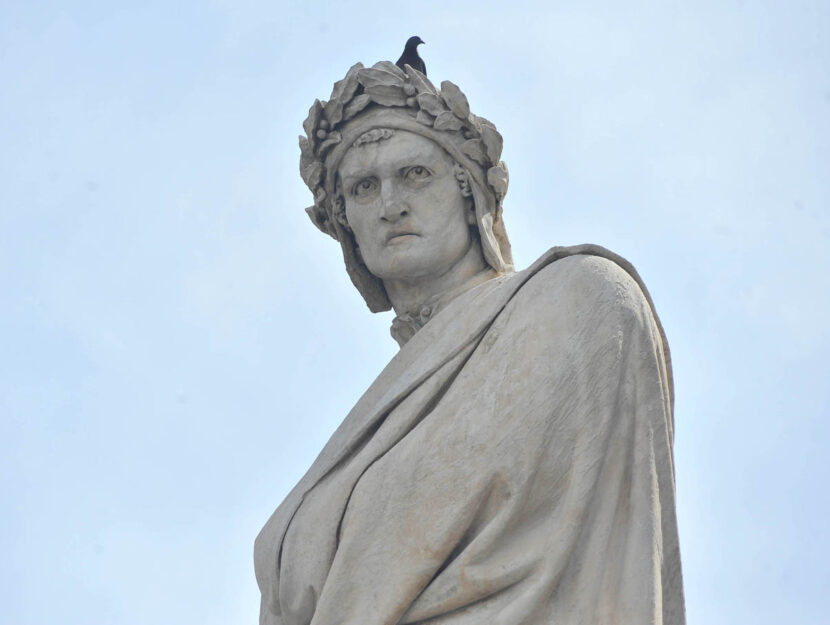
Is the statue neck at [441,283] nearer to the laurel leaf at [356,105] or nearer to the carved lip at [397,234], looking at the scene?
the carved lip at [397,234]

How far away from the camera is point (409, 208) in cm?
1209

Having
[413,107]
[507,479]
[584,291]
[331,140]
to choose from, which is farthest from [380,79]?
[507,479]

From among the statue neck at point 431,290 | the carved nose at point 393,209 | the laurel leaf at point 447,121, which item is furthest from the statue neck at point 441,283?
the laurel leaf at point 447,121

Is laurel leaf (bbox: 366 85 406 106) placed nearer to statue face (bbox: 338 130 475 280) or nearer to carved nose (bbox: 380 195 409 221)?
statue face (bbox: 338 130 475 280)

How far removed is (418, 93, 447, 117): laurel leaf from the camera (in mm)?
12188

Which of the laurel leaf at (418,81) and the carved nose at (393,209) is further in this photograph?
the laurel leaf at (418,81)

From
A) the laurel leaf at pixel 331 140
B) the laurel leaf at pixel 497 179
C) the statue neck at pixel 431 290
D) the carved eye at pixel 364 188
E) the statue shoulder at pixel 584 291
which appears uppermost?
the laurel leaf at pixel 331 140

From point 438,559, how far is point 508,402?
28.7 inches

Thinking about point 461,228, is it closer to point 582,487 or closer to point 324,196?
point 324,196

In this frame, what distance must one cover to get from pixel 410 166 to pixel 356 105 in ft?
1.37

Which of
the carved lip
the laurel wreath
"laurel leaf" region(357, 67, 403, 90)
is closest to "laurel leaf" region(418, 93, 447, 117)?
the laurel wreath

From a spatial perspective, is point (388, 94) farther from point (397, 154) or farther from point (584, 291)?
point (584, 291)

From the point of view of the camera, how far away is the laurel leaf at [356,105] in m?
12.3

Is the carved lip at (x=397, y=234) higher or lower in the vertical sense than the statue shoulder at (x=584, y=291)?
higher
